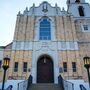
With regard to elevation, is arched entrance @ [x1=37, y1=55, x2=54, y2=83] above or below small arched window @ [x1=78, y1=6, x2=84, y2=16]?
below

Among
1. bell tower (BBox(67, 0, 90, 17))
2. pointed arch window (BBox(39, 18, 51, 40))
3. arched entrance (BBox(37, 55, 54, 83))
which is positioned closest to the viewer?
arched entrance (BBox(37, 55, 54, 83))

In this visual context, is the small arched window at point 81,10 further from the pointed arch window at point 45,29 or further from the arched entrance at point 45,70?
the arched entrance at point 45,70

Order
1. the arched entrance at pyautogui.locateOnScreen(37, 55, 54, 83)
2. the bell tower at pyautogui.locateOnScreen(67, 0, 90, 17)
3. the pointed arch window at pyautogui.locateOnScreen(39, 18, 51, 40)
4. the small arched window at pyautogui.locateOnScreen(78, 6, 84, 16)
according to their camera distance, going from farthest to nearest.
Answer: the small arched window at pyautogui.locateOnScreen(78, 6, 84, 16) → the bell tower at pyautogui.locateOnScreen(67, 0, 90, 17) → the pointed arch window at pyautogui.locateOnScreen(39, 18, 51, 40) → the arched entrance at pyautogui.locateOnScreen(37, 55, 54, 83)

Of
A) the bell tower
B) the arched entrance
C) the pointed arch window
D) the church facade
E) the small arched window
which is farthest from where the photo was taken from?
the small arched window

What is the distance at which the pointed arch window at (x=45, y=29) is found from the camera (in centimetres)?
1920

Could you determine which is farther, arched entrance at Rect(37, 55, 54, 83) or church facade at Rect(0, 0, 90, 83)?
arched entrance at Rect(37, 55, 54, 83)

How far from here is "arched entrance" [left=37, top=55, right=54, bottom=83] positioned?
17312 millimetres

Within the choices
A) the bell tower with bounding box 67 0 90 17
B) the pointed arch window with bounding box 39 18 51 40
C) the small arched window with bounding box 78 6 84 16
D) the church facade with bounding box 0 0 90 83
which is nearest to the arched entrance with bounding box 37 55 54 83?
the church facade with bounding box 0 0 90 83

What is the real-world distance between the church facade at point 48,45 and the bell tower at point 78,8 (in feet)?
1.95

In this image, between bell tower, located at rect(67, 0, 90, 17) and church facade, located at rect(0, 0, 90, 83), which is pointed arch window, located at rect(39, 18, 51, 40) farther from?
bell tower, located at rect(67, 0, 90, 17)

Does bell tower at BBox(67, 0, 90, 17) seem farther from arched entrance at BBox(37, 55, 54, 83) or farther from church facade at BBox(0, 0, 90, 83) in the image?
arched entrance at BBox(37, 55, 54, 83)

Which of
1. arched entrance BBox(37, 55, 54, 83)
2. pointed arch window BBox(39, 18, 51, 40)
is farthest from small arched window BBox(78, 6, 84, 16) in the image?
arched entrance BBox(37, 55, 54, 83)

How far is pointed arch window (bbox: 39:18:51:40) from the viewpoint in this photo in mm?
19203

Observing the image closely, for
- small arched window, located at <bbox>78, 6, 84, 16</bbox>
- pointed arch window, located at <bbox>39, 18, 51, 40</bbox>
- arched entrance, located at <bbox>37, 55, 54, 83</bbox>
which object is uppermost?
small arched window, located at <bbox>78, 6, 84, 16</bbox>
